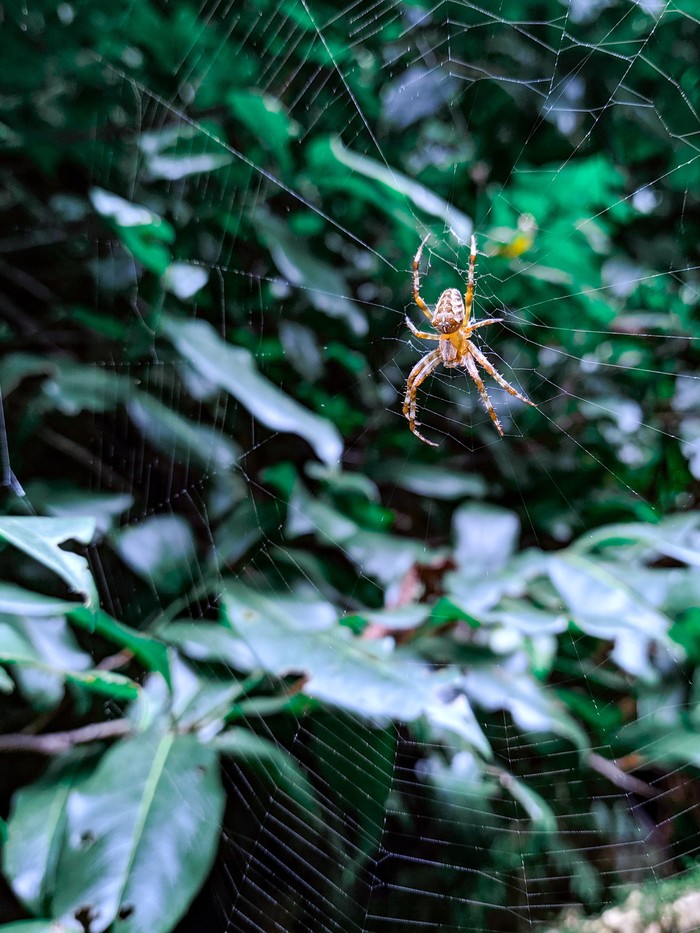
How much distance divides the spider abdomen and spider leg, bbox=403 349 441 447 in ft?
0.21

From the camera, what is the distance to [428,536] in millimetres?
1463

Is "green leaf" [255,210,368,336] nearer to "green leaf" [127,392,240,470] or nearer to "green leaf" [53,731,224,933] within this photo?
"green leaf" [127,392,240,470]

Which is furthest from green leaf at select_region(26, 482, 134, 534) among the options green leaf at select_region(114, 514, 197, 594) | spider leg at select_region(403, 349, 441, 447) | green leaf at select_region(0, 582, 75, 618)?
spider leg at select_region(403, 349, 441, 447)

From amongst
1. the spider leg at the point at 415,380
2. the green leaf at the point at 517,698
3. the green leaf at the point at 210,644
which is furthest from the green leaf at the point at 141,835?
the spider leg at the point at 415,380

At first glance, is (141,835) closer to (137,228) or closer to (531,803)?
(531,803)

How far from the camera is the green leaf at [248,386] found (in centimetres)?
Answer: 100

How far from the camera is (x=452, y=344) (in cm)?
165

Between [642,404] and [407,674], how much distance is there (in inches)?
37.8

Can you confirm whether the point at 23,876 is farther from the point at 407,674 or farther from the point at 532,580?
the point at 532,580

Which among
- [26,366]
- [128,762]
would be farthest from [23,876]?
[26,366]

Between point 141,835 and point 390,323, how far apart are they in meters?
1.17

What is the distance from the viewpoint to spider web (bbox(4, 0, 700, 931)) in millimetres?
1253

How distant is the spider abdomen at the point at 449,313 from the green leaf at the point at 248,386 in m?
0.69

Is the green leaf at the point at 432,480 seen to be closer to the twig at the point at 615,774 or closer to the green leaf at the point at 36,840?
A: the twig at the point at 615,774
